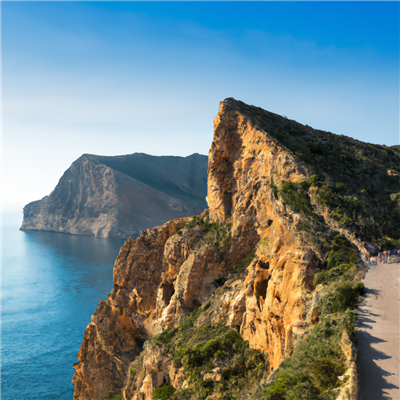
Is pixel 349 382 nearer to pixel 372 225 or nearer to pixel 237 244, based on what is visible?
pixel 372 225

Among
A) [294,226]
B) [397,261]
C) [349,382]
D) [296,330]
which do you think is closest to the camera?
[349,382]

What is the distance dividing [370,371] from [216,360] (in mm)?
11418

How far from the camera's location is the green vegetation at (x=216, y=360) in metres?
16.5

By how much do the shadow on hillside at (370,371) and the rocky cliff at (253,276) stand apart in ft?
1.14

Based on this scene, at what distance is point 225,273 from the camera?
27.2 m

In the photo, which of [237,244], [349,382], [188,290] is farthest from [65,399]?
[349,382]

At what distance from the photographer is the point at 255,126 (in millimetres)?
28438

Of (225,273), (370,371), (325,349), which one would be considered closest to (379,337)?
(370,371)

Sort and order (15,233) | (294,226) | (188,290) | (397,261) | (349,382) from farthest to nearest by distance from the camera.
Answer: (15,233) < (188,290) < (294,226) < (397,261) < (349,382)

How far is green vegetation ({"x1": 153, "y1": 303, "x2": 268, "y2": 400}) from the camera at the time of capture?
1650 cm

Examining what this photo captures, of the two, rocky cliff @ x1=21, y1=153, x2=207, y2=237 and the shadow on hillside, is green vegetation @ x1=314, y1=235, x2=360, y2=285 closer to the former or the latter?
the shadow on hillside

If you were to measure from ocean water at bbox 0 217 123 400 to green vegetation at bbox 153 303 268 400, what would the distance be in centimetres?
2730

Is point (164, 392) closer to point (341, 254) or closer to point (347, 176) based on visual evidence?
point (341, 254)

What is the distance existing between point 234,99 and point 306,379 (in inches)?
1070
